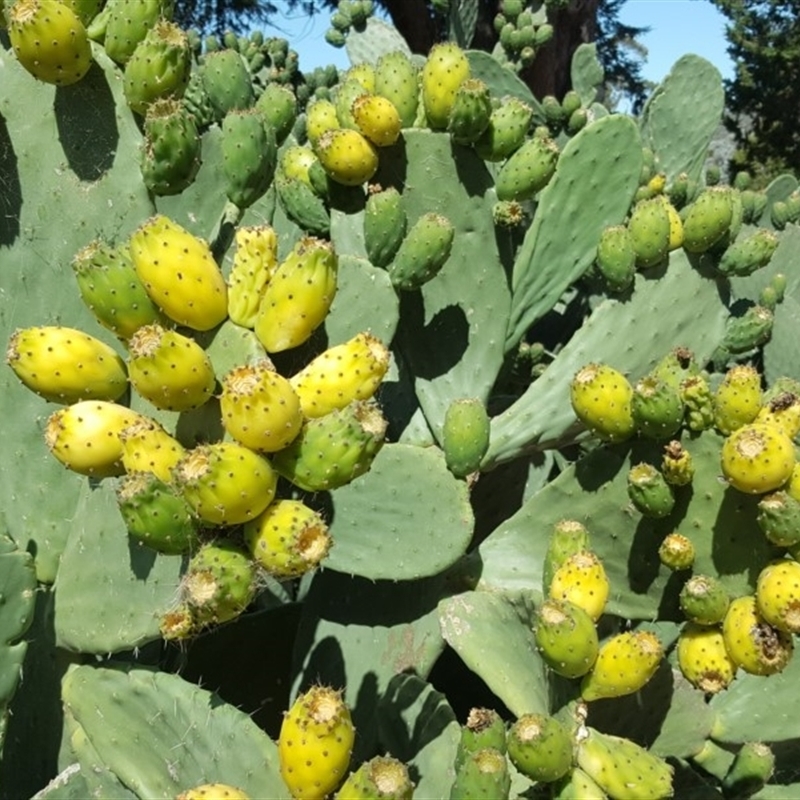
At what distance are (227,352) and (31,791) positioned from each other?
843 millimetres

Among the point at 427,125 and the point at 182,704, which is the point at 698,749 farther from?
the point at 427,125

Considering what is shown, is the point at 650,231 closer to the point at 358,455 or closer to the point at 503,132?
the point at 503,132

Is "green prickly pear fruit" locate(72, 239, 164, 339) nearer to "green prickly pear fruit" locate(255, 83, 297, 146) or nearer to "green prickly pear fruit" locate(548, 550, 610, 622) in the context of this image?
"green prickly pear fruit" locate(548, 550, 610, 622)

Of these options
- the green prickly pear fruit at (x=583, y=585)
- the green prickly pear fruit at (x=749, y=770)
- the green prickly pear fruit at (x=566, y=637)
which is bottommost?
the green prickly pear fruit at (x=749, y=770)

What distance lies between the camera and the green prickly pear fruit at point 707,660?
159cm

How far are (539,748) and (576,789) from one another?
13 cm

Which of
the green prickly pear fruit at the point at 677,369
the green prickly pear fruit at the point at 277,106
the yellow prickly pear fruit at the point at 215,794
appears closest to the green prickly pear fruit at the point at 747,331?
the green prickly pear fruit at the point at 677,369

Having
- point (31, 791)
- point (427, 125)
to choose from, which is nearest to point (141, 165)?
point (427, 125)

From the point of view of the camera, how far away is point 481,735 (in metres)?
1.25

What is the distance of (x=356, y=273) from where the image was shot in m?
1.72

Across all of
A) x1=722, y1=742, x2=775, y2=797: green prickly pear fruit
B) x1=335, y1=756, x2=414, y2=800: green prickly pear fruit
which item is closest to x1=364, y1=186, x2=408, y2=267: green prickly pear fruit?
x1=335, y1=756, x2=414, y2=800: green prickly pear fruit

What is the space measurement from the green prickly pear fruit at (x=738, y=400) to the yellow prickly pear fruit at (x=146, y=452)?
2.88 feet

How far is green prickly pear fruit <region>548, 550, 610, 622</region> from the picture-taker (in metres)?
1.46

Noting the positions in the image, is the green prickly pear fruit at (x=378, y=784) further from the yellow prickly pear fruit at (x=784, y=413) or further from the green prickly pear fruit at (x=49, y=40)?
the green prickly pear fruit at (x=49, y=40)
